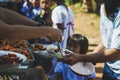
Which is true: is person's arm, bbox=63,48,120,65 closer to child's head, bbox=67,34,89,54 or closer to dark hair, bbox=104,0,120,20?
dark hair, bbox=104,0,120,20

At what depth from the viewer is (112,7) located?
2.84m

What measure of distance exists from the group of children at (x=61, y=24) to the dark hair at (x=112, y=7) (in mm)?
541

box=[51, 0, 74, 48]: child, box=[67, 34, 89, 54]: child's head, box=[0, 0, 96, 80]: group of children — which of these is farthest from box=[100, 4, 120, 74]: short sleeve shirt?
box=[51, 0, 74, 48]: child

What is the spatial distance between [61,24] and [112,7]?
1969mm

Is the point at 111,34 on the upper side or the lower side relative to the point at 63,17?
upper

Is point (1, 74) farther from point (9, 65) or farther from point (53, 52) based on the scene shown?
point (53, 52)

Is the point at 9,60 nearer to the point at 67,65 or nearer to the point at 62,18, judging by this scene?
the point at 67,65

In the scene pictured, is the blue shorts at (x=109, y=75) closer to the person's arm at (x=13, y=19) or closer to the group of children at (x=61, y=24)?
the group of children at (x=61, y=24)

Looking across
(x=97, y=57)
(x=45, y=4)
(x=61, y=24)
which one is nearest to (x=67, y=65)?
(x=97, y=57)

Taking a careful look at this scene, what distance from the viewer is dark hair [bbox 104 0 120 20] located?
9.25 feet

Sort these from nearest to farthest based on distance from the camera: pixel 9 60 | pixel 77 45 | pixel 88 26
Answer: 1. pixel 9 60
2. pixel 77 45
3. pixel 88 26

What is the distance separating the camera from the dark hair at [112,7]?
2818mm

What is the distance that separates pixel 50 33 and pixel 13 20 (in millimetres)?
552

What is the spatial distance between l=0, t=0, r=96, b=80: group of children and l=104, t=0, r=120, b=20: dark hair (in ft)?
1.78
